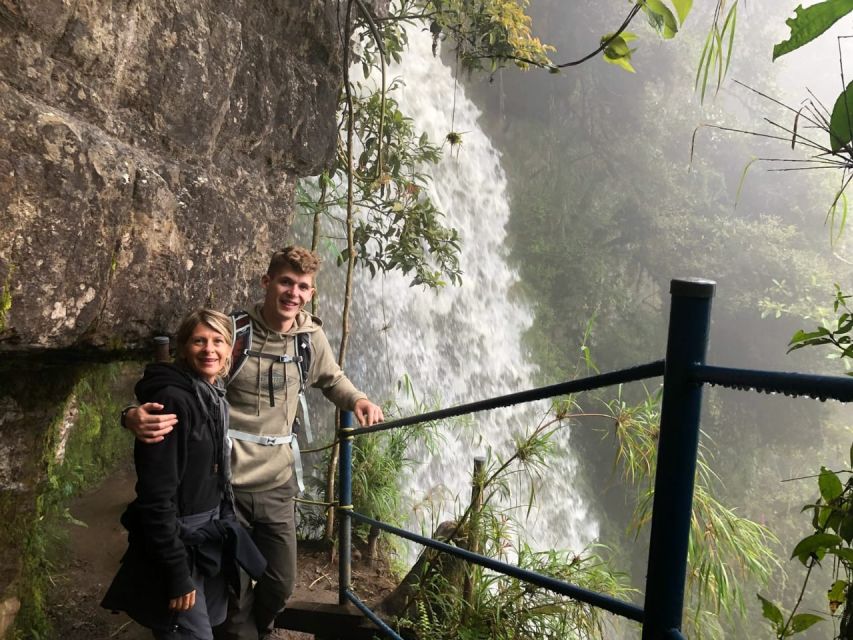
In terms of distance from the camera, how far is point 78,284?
5.94 ft

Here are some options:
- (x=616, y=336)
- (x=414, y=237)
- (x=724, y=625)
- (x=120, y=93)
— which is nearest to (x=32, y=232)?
(x=120, y=93)

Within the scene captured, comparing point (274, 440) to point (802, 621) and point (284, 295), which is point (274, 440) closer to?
point (284, 295)

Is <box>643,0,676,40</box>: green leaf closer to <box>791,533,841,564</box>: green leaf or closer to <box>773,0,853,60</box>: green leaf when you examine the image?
<box>773,0,853,60</box>: green leaf

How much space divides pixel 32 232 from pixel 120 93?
66cm

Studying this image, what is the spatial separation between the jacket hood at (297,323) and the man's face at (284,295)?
0.02 m

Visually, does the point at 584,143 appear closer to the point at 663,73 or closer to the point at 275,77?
the point at 663,73

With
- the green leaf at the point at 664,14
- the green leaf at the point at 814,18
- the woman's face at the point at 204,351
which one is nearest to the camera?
the green leaf at the point at 814,18

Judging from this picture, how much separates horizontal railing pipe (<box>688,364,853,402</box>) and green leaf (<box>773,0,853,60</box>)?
0.53 m

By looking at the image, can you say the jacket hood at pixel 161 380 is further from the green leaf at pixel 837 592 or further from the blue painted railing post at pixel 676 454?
the green leaf at pixel 837 592

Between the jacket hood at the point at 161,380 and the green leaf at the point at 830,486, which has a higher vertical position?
the green leaf at the point at 830,486

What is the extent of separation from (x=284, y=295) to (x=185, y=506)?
0.77 metres

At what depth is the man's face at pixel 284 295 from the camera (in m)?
A: 2.21

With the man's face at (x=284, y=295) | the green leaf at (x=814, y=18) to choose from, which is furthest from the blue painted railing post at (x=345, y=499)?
the green leaf at (x=814, y=18)

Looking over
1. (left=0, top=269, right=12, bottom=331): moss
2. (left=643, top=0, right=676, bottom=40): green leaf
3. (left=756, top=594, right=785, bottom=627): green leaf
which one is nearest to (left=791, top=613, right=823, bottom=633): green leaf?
(left=756, top=594, right=785, bottom=627): green leaf
